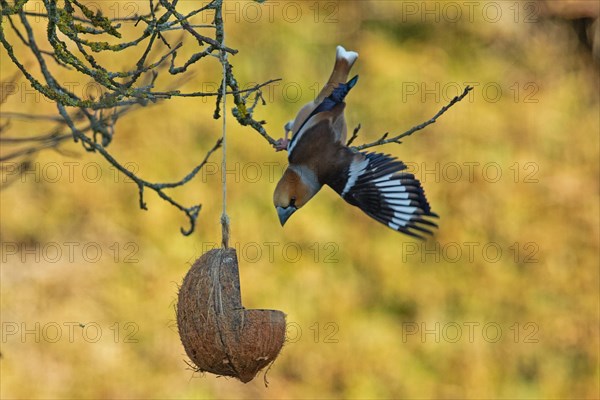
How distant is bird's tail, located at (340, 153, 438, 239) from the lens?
2752mm

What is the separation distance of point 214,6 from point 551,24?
4288mm

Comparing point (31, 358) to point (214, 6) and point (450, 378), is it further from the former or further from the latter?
point (214, 6)

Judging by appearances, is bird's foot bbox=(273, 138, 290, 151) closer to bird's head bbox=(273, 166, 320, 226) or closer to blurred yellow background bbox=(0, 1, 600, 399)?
bird's head bbox=(273, 166, 320, 226)

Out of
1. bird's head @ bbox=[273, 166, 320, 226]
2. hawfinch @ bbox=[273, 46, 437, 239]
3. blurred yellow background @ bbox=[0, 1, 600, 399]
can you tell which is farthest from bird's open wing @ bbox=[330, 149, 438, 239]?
blurred yellow background @ bbox=[0, 1, 600, 399]

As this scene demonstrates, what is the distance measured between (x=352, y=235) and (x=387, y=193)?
10.5ft

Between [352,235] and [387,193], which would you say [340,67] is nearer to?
[387,193]

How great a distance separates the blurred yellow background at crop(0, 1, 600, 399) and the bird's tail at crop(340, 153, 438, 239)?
2.95m

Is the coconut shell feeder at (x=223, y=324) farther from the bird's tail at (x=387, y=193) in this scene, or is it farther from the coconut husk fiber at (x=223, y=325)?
the bird's tail at (x=387, y=193)

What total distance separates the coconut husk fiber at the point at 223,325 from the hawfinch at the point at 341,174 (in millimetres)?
418

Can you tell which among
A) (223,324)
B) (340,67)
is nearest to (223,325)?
(223,324)

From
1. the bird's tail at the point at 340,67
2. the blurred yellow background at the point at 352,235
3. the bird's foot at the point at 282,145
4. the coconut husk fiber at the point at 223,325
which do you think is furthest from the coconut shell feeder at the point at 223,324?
the blurred yellow background at the point at 352,235

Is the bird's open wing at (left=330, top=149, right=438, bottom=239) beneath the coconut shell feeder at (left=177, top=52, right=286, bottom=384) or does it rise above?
above

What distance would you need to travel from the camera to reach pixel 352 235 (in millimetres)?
6016

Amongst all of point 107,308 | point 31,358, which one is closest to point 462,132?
Result: point 107,308
